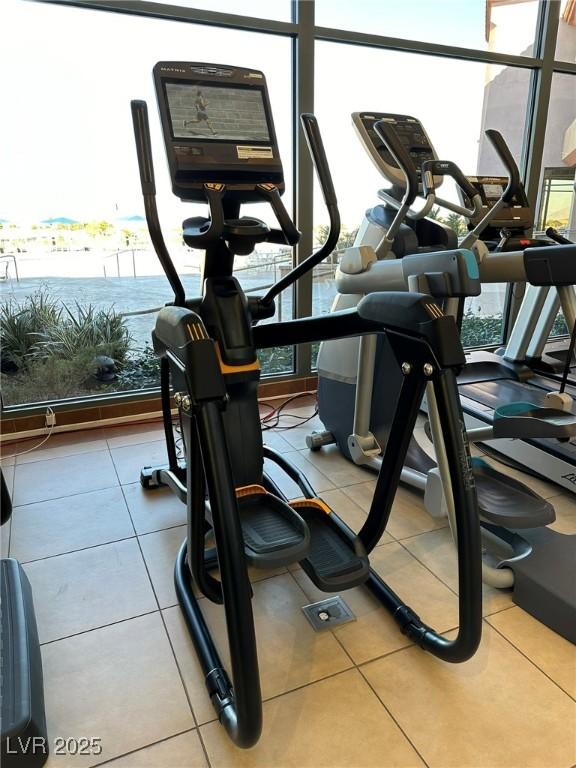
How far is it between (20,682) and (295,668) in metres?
0.73

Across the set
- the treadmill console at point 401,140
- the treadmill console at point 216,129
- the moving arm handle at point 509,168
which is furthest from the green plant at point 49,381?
the moving arm handle at point 509,168

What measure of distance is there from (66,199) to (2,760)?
111 inches

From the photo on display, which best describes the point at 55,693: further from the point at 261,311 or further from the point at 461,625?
the point at 261,311

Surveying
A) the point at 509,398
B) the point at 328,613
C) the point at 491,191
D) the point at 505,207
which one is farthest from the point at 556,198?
the point at 328,613

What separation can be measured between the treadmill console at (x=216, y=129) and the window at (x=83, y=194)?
114 centimetres

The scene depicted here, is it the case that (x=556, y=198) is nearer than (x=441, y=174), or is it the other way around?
(x=441, y=174)

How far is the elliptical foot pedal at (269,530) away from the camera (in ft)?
4.44

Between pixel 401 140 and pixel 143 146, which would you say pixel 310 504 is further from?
pixel 401 140

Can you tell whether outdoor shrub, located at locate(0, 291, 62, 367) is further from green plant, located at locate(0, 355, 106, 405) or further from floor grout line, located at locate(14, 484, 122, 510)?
floor grout line, located at locate(14, 484, 122, 510)

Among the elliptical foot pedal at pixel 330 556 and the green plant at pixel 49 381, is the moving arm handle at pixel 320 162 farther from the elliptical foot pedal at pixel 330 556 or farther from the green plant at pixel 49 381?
the green plant at pixel 49 381

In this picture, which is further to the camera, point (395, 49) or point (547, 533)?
point (395, 49)

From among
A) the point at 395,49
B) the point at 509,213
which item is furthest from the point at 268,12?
the point at 509,213

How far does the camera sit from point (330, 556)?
5.11 ft

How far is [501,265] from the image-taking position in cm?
188
